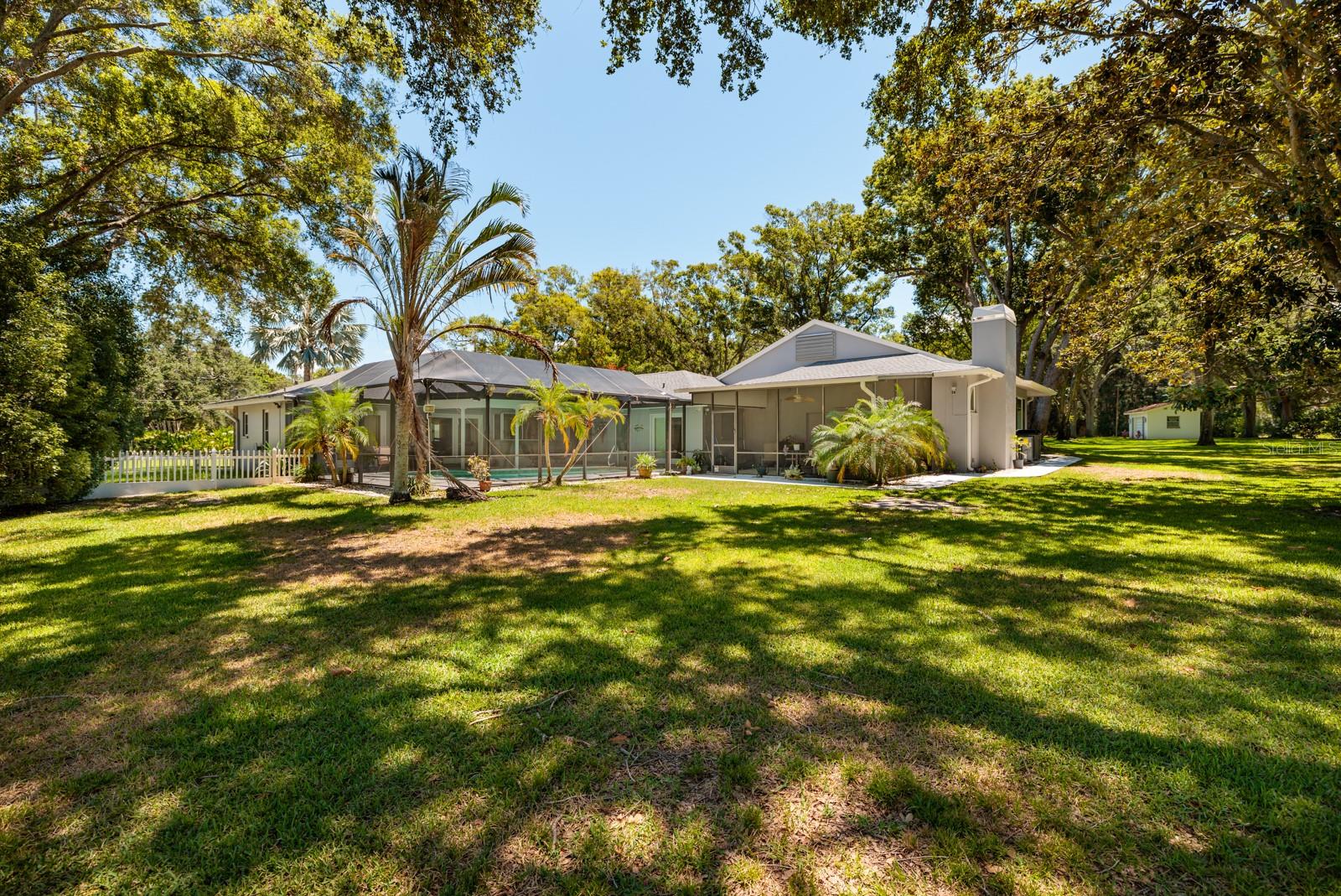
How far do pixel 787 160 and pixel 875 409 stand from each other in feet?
28.1

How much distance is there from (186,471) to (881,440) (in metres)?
17.6

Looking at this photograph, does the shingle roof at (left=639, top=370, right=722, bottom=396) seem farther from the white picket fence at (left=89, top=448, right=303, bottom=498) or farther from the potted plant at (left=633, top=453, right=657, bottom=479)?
the white picket fence at (left=89, top=448, right=303, bottom=498)

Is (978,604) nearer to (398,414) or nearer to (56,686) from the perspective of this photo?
(56,686)

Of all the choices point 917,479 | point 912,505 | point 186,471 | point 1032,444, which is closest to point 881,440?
point 912,505

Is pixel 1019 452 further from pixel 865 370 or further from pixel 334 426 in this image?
pixel 334 426

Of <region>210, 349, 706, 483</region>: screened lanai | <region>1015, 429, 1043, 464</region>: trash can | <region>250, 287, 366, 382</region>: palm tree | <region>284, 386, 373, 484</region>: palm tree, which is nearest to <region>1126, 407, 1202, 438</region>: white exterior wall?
<region>1015, 429, 1043, 464</region>: trash can

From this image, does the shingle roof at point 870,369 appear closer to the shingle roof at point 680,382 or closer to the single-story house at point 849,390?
the single-story house at point 849,390

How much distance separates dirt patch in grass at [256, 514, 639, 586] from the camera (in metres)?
6.10

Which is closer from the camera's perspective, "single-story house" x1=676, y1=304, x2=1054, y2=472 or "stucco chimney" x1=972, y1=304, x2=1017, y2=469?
"single-story house" x1=676, y1=304, x2=1054, y2=472

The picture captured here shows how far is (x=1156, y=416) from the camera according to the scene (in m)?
49.5

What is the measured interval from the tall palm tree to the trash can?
19.4 metres

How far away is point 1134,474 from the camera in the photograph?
16.9 m

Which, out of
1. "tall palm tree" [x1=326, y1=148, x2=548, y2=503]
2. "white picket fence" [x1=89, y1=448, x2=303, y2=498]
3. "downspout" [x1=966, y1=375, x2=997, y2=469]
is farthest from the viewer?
"downspout" [x1=966, y1=375, x2=997, y2=469]

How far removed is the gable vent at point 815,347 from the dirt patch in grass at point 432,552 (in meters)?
13.3
